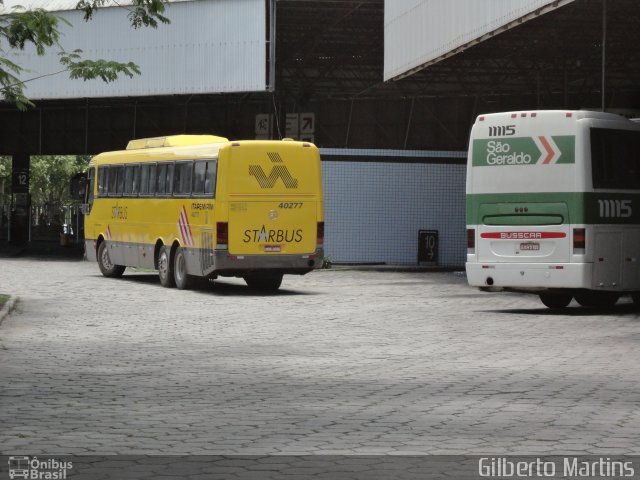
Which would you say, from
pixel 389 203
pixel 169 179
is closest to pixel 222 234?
pixel 169 179

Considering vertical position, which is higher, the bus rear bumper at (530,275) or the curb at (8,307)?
the bus rear bumper at (530,275)

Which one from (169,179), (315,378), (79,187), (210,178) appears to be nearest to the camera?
(315,378)

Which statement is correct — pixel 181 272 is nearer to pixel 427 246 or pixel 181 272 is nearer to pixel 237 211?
pixel 237 211

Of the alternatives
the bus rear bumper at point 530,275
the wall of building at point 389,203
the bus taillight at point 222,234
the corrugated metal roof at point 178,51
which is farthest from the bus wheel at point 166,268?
the corrugated metal roof at point 178,51

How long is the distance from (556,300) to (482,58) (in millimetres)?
18116

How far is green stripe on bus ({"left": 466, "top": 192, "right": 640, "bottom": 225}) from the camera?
20750mm

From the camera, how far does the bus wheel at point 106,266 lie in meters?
32.3

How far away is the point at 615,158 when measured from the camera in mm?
21141

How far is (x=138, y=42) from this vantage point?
43.6 meters

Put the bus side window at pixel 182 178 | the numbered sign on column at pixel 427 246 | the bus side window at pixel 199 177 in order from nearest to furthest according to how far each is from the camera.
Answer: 1. the bus side window at pixel 199 177
2. the bus side window at pixel 182 178
3. the numbered sign on column at pixel 427 246

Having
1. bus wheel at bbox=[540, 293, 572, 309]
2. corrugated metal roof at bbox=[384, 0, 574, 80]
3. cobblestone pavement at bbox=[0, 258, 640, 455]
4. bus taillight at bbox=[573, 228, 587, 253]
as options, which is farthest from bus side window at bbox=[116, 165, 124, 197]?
bus taillight at bbox=[573, 228, 587, 253]

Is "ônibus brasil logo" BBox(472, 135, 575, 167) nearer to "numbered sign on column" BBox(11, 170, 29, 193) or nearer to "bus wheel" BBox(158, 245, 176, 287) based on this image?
"bus wheel" BBox(158, 245, 176, 287)

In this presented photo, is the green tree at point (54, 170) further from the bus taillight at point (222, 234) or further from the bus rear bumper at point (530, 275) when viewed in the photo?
the bus rear bumper at point (530, 275)

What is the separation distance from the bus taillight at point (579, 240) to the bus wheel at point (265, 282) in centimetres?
822
